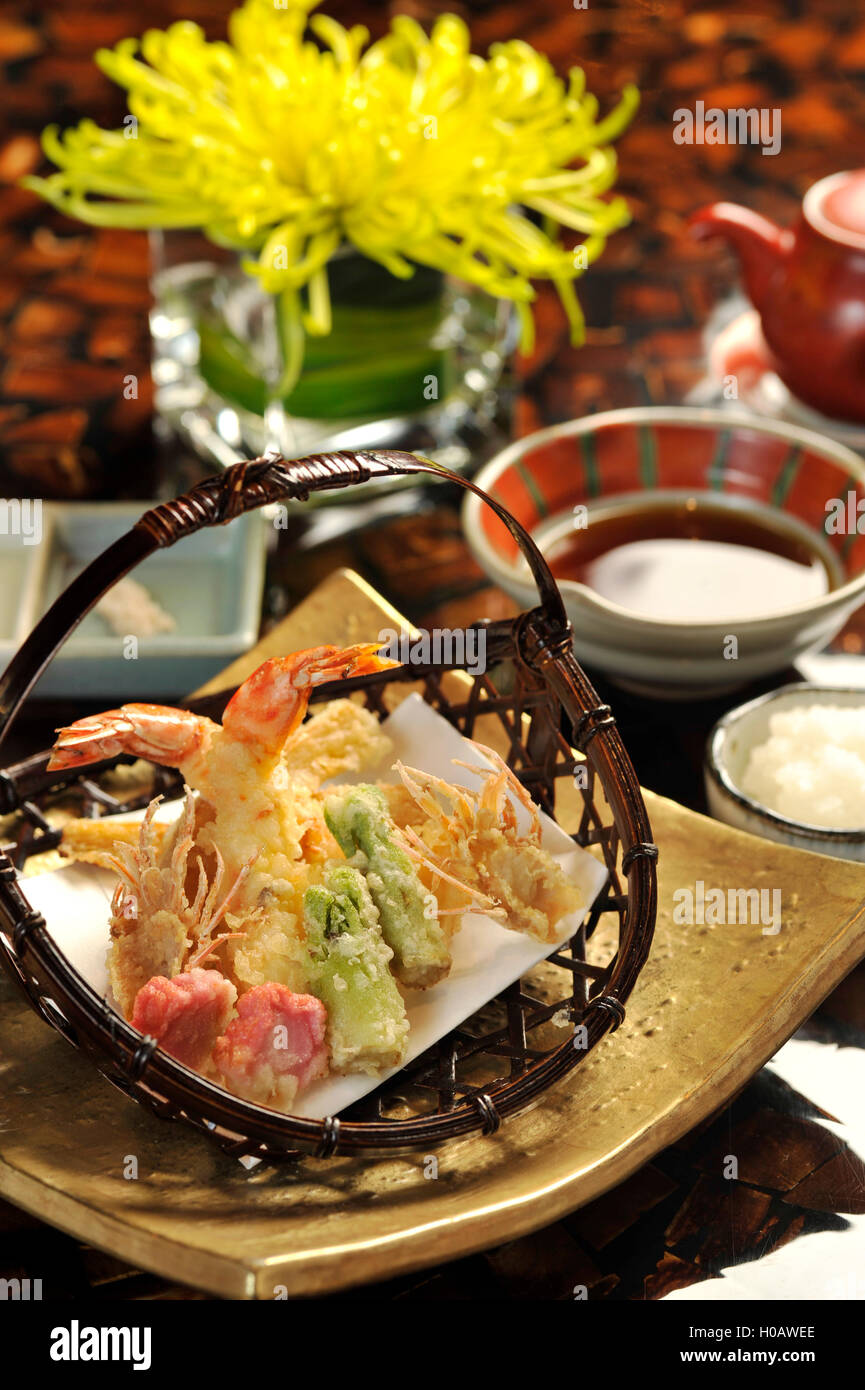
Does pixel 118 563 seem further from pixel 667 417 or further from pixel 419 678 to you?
pixel 667 417

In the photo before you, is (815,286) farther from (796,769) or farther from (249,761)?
(249,761)

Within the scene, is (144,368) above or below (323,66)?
below

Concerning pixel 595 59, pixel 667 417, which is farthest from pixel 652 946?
pixel 595 59

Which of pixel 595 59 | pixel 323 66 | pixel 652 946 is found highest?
pixel 595 59

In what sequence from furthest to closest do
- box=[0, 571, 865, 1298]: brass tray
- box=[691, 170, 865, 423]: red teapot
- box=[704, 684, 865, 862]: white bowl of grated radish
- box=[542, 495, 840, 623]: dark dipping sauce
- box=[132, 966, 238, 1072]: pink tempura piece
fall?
box=[691, 170, 865, 423]: red teapot
box=[542, 495, 840, 623]: dark dipping sauce
box=[704, 684, 865, 862]: white bowl of grated radish
box=[132, 966, 238, 1072]: pink tempura piece
box=[0, 571, 865, 1298]: brass tray

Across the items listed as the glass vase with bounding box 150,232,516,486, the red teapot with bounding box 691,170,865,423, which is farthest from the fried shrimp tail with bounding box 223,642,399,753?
the red teapot with bounding box 691,170,865,423

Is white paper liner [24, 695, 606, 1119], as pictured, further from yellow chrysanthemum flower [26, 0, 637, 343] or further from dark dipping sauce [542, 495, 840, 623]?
yellow chrysanthemum flower [26, 0, 637, 343]
